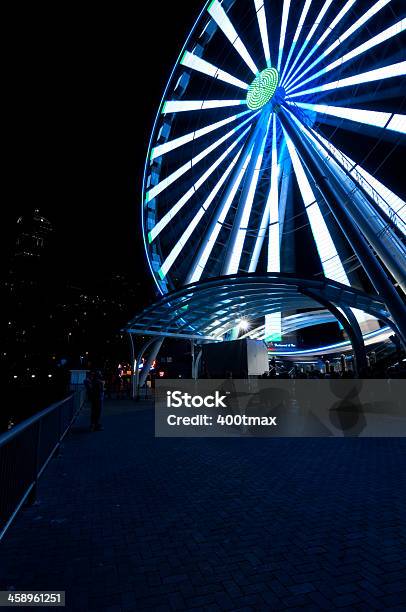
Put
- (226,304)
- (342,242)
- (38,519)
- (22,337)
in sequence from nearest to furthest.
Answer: (38,519)
(342,242)
(226,304)
(22,337)

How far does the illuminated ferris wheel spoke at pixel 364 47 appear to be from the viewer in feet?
50.8

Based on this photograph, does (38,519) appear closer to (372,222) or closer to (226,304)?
(372,222)

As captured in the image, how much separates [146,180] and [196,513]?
27.1 meters

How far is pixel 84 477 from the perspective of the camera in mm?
6902

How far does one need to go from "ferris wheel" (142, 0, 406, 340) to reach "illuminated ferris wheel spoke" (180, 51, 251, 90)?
3.1 inches

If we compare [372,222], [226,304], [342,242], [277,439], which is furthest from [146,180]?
[277,439]

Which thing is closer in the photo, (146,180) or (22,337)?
(146,180)

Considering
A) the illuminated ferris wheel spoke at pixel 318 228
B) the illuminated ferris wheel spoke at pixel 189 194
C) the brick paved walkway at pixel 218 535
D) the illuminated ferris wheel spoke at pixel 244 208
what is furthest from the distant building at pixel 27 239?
the brick paved walkway at pixel 218 535

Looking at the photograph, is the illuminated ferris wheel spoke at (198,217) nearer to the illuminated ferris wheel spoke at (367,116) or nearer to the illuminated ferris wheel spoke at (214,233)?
the illuminated ferris wheel spoke at (214,233)

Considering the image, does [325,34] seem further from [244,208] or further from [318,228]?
[318,228]

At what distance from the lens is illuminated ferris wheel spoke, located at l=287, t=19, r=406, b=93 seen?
50.8 feet

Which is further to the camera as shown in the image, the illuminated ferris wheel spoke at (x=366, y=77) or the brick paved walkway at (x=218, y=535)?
the illuminated ferris wheel spoke at (x=366, y=77)

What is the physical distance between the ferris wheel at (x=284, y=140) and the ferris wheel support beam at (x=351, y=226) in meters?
0.05

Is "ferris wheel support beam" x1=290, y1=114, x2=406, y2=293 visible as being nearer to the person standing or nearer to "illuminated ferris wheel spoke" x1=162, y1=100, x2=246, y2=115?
"illuminated ferris wheel spoke" x1=162, y1=100, x2=246, y2=115
